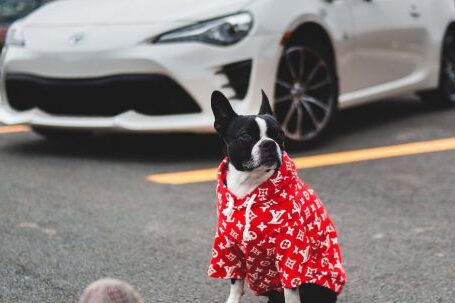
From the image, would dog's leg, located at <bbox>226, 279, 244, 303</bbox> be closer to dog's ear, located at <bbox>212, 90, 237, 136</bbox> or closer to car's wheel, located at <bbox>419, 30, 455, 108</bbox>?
dog's ear, located at <bbox>212, 90, 237, 136</bbox>

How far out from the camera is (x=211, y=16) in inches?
226

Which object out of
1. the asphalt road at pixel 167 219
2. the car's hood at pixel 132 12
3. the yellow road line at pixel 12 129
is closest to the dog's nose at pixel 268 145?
the asphalt road at pixel 167 219

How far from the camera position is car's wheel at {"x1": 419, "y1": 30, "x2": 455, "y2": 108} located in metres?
8.09

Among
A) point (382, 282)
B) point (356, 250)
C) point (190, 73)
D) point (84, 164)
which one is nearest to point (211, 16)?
point (190, 73)

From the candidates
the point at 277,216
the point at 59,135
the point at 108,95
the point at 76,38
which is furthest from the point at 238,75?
the point at 277,216

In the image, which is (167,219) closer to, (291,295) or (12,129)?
(291,295)

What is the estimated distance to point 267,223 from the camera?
9.05 ft

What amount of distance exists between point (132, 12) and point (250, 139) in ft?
11.0

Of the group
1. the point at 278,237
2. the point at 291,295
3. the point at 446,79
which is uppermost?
the point at 278,237

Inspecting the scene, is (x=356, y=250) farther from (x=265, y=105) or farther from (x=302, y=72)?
(x=302, y=72)

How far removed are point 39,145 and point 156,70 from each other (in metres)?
1.54

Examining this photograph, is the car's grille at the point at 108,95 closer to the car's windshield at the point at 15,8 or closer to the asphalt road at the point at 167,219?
the asphalt road at the point at 167,219

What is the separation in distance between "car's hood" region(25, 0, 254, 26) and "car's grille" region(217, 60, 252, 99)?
1.22ft

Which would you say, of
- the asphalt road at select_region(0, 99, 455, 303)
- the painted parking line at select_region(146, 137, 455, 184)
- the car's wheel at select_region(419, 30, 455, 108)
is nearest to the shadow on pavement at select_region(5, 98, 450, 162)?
the asphalt road at select_region(0, 99, 455, 303)
